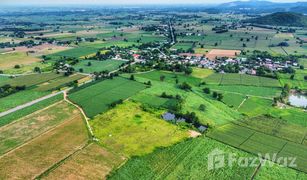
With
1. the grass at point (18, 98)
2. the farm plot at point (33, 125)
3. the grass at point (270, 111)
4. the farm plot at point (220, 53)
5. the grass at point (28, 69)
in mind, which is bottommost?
the grass at point (270, 111)

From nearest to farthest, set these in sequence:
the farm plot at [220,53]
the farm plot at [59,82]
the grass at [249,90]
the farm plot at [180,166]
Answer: the farm plot at [180,166] → the grass at [249,90] → the farm plot at [59,82] → the farm plot at [220,53]

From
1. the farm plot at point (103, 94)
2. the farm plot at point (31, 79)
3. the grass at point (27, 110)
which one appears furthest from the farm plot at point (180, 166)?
the farm plot at point (31, 79)

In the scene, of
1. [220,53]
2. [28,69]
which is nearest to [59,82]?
[28,69]

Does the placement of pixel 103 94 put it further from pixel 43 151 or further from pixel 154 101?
pixel 43 151

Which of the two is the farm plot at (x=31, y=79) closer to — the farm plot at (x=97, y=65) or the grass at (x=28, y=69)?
the grass at (x=28, y=69)

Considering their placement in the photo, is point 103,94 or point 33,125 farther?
point 103,94

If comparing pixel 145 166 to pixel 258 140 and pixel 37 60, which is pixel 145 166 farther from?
pixel 37 60

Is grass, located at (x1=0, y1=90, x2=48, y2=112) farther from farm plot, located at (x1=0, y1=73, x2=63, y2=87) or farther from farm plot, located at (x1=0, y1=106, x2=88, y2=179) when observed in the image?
farm plot, located at (x1=0, y1=106, x2=88, y2=179)
